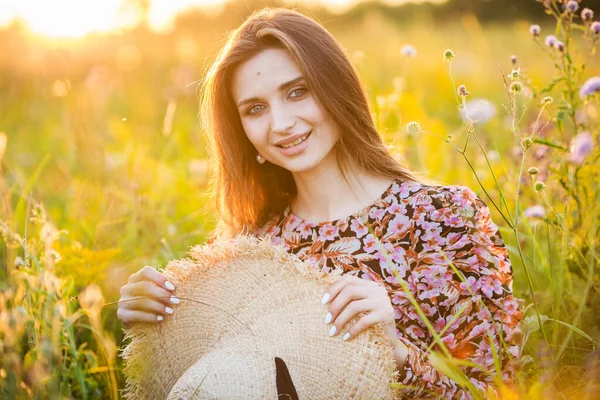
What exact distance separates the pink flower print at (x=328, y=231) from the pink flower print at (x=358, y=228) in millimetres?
61

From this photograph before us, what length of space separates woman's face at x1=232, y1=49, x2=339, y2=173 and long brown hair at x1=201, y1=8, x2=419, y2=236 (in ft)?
0.12

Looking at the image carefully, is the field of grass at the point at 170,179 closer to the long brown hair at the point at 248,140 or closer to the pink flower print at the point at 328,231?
the long brown hair at the point at 248,140

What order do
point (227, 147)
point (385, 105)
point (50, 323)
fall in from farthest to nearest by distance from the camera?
point (385, 105), point (227, 147), point (50, 323)

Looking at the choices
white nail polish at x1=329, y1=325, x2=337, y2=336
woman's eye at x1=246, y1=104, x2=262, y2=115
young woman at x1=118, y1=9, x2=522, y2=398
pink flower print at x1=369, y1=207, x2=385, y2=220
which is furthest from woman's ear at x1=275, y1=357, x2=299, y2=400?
woman's eye at x1=246, y1=104, x2=262, y2=115

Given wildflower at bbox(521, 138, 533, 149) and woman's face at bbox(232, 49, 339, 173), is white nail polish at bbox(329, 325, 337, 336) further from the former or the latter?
woman's face at bbox(232, 49, 339, 173)

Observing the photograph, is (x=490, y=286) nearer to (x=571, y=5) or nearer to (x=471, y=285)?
(x=471, y=285)

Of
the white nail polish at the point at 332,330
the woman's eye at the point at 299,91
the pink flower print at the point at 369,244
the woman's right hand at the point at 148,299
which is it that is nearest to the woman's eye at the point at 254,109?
the woman's eye at the point at 299,91

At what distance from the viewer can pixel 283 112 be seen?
2207mm

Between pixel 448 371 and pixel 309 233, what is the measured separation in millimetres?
1065

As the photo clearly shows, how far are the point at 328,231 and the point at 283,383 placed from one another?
87cm

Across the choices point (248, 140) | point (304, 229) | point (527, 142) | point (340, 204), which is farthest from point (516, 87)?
point (248, 140)

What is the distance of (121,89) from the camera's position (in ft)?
25.6

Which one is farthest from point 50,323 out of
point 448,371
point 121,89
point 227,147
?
point 121,89

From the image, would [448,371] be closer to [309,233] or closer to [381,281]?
[381,281]
